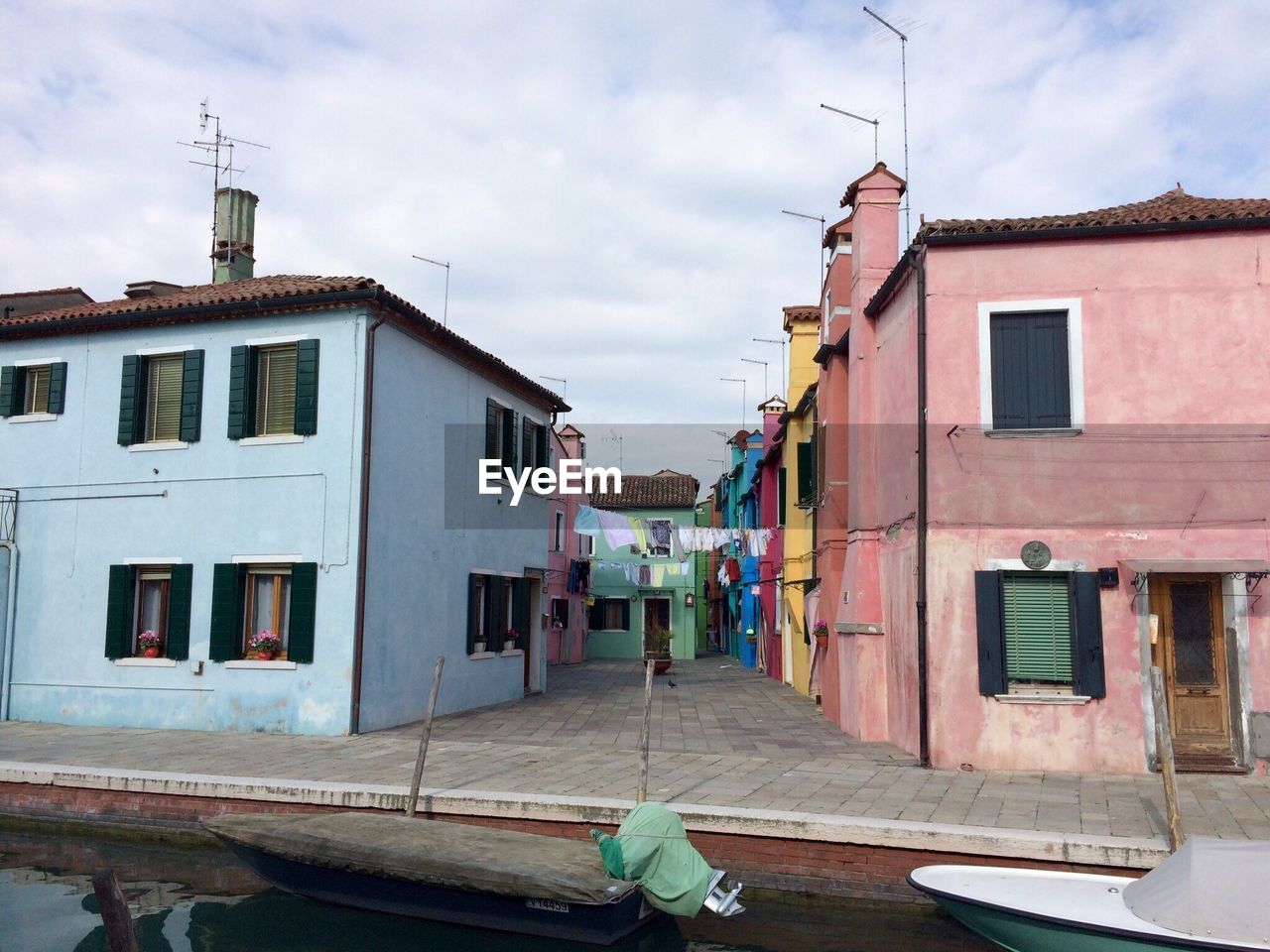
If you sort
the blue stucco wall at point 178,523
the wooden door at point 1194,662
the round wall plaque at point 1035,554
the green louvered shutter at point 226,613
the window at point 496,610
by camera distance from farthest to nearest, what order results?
the window at point 496,610, the green louvered shutter at point 226,613, the blue stucco wall at point 178,523, the round wall plaque at point 1035,554, the wooden door at point 1194,662

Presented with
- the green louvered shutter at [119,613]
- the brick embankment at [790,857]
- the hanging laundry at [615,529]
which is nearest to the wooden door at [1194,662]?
the brick embankment at [790,857]

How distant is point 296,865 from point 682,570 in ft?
86.6

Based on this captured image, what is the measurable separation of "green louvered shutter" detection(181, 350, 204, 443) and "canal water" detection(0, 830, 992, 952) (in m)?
6.86

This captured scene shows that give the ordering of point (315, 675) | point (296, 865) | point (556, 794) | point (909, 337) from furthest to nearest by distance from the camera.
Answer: point (315, 675), point (909, 337), point (556, 794), point (296, 865)

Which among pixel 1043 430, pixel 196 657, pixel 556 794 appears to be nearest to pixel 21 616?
pixel 196 657

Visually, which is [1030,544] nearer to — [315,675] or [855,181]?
[855,181]

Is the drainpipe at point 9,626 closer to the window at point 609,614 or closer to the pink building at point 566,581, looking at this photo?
the pink building at point 566,581

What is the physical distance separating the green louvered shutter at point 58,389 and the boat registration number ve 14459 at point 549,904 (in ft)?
38.4

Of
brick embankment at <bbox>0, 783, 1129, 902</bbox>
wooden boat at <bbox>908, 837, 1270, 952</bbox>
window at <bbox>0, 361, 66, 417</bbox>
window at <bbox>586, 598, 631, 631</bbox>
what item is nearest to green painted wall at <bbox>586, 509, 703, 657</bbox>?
window at <bbox>586, 598, 631, 631</bbox>

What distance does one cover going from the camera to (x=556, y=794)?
9383mm

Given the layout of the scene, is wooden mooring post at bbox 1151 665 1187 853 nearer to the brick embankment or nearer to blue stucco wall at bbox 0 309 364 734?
the brick embankment

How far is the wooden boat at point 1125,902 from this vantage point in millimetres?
6066

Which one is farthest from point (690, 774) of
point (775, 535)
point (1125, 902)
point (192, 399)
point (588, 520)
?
point (775, 535)

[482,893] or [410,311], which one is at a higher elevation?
[410,311]
